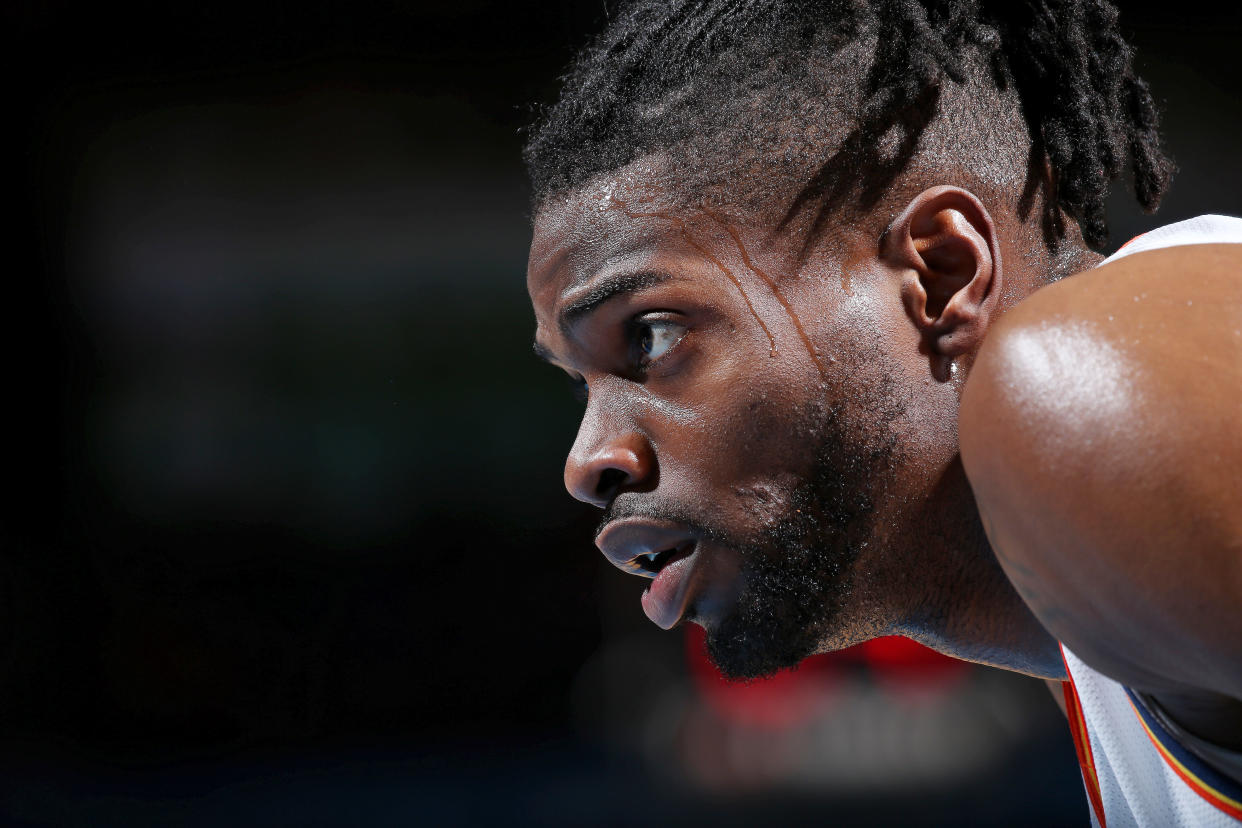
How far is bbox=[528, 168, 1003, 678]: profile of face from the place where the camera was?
102cm

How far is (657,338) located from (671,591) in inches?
11.4

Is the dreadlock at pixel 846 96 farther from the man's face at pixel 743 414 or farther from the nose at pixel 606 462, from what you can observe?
the nose at pixel 606 462

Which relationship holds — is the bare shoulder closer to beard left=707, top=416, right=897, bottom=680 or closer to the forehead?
beard left=707, top=416, right=897, bottom=680

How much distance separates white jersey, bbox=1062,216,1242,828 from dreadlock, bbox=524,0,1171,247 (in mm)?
202

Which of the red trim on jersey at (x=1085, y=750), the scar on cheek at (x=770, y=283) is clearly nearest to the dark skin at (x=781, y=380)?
the scar on cheek at (x=770, y=283)

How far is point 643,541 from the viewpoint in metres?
1.11

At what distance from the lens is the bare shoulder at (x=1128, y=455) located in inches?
23.4

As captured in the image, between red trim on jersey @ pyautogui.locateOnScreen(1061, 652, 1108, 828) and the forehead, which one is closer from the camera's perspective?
→ the forehead

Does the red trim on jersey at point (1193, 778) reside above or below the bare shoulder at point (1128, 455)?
below

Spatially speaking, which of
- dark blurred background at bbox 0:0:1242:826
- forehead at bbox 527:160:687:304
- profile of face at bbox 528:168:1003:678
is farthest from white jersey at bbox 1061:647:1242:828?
dark blurred background at bbox 0:0:1242:826

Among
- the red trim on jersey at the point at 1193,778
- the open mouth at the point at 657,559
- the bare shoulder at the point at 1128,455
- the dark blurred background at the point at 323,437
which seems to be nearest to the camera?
the bare shoulder at the point at 1128,455

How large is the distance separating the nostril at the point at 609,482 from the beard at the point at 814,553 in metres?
0.16

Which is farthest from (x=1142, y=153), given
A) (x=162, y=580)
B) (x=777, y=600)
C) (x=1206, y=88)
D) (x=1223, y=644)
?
(x=162, y=580)

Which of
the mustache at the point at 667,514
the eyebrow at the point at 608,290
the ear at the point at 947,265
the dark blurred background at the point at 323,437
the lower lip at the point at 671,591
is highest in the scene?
the eyebrow at the point at 608,290
